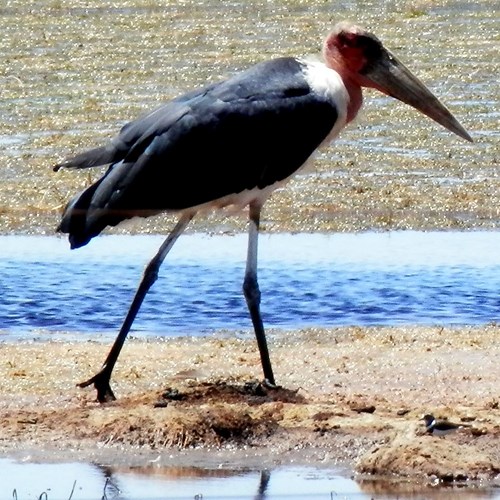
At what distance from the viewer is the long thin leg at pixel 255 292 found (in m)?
7.91

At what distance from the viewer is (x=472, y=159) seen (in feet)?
48.6

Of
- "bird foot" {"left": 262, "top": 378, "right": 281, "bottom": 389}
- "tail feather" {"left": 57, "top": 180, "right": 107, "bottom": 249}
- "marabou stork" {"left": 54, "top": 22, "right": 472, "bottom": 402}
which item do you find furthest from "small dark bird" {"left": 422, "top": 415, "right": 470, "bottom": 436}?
"tail feather" {"left": 57, "top": 180, "right": 107, "bottom": 249}

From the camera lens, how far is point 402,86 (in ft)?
28.0

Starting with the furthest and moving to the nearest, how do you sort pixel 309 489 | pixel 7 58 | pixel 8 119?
pixel 7 58
pixel 8 119
pixel 309 489

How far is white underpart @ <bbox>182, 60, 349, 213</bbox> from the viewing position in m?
7.98

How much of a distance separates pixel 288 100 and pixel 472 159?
716 centimetres

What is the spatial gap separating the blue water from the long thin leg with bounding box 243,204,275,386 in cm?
172

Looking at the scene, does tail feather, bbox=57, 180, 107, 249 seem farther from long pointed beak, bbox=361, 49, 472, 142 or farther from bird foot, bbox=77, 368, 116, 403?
long pointed beak, bbox=361, 49, 472, 142

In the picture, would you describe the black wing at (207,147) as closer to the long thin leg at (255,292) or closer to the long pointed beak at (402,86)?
the long thin leg at (255,292)

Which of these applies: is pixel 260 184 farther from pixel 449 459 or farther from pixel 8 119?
pixel 8 119

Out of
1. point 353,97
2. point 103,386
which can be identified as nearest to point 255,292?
point 103,386

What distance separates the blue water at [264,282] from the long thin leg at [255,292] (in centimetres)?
172

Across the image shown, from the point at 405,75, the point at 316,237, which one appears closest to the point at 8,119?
the point at 316,237

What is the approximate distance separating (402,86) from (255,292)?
1.36 meters
